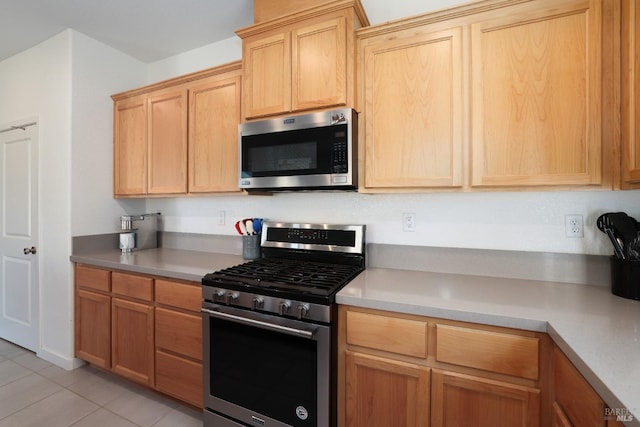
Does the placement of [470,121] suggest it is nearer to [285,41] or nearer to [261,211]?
[285,41]

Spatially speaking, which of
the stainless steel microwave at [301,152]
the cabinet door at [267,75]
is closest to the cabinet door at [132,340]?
the stainless steel microwave at [301,152]

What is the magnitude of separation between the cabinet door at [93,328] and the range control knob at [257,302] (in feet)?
4.38

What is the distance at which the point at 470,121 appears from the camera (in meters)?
1.45

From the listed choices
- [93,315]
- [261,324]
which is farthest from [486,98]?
[93,315]

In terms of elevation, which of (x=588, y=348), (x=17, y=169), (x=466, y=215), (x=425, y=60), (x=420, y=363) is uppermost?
(x=425, y=60)

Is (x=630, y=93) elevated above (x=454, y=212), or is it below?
above

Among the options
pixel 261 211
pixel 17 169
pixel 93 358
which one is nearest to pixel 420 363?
pixel 261 211

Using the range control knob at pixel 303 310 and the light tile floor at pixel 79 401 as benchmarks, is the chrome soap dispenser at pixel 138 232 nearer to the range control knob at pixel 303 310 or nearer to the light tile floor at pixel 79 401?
the light tile floor at pixel 79 401

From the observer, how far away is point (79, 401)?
2.00m

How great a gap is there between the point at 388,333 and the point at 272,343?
1.88 feet

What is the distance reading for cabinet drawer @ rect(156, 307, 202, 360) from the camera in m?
1.77

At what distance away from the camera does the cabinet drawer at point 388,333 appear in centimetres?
124

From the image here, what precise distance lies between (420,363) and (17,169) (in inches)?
141

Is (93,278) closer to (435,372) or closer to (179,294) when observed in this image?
(179,294)
